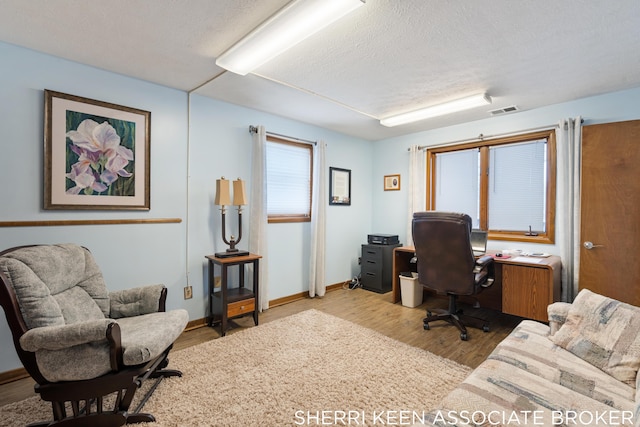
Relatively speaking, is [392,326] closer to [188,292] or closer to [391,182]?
[188,292]

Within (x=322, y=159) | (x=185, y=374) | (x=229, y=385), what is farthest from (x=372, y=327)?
(x=322, y=159)

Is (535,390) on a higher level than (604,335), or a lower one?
lower

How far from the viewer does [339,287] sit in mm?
4445

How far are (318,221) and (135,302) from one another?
2360mm

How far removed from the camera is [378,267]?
419cm

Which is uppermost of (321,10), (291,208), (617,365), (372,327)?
(321,10)

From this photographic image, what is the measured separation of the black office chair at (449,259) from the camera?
261cm

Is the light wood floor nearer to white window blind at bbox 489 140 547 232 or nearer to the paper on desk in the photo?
the paper on desk

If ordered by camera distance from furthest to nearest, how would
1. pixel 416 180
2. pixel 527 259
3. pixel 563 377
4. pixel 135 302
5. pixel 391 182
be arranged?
pixel 391 182, pixel 416 180, pixel 527 259, pixel 135 302, pixel 563 377

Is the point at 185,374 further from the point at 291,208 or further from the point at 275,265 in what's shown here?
the point at 291,208

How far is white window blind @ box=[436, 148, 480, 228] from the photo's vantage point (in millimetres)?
3832

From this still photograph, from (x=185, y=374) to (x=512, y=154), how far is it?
4137 millimetres

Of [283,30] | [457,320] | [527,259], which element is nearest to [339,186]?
[457,320]

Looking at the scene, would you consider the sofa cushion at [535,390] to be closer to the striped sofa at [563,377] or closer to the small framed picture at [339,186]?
the striped sofa at [563,377]
